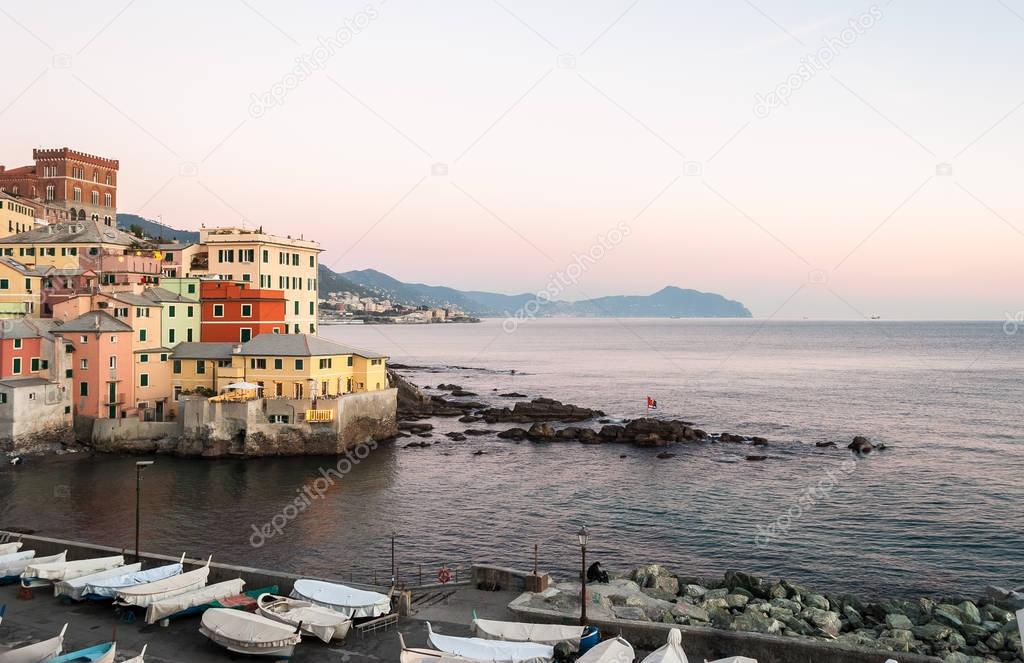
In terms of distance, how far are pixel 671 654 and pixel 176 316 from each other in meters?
59.2

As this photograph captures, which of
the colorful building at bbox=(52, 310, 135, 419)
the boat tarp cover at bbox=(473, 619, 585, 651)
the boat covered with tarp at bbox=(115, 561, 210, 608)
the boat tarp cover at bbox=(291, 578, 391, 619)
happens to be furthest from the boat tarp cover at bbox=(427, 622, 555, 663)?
the colorful building at bbox=(52, 310, 135, 419)

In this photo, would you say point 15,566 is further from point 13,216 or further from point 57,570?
point 13,216

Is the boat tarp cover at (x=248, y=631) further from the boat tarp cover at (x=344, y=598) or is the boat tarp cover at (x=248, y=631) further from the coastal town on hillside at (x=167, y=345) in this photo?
the coastal town on hillside at (x=167, y=345)

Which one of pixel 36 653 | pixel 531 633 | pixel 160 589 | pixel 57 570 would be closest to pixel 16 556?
pixel 57 570

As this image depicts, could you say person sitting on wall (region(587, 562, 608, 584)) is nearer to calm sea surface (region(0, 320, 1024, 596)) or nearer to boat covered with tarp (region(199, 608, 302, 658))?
calm sea surface (region(0, 320, 1024, 596))

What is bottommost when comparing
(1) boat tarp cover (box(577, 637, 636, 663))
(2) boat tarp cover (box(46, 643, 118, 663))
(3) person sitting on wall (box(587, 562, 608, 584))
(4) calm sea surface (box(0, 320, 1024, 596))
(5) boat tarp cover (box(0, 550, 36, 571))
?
(4) calm sea surface (box(0, 320, 1024, 596))

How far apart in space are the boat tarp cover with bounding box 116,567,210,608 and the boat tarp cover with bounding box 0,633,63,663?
3.35 m

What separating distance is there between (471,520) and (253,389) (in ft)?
83.3

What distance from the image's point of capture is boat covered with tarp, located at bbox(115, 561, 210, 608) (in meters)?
22.7

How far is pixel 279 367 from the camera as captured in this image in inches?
2405

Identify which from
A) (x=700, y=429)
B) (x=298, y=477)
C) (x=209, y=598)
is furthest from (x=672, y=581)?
(x=700, y=429)

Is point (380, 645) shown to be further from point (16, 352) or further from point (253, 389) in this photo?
point (16, 352)

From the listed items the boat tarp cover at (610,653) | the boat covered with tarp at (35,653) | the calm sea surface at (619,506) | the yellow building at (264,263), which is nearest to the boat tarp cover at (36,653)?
the boat covered with tarp at (35,653)

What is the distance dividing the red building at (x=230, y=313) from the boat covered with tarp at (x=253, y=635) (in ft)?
164
